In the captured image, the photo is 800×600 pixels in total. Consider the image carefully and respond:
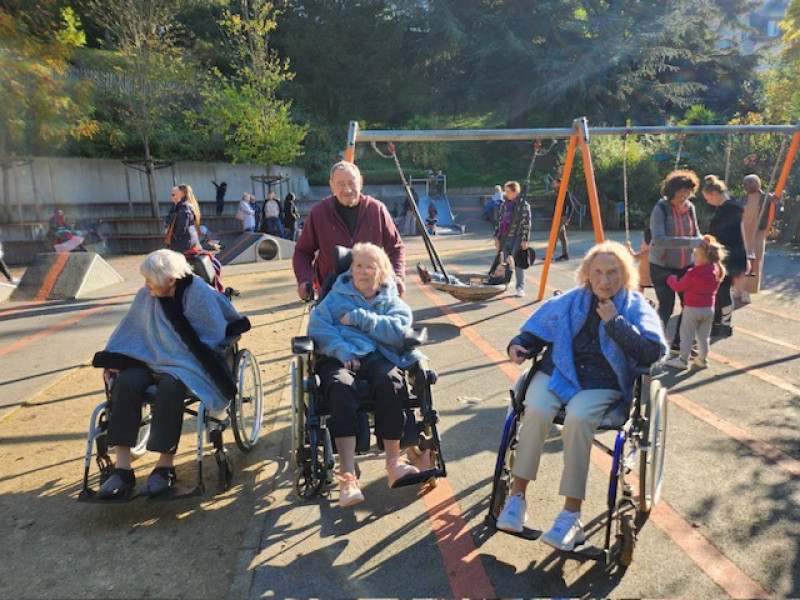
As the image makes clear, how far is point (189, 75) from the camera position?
70.8 feet

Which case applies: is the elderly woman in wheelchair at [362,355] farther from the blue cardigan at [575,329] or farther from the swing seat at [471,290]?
the swing seat at [471,290]

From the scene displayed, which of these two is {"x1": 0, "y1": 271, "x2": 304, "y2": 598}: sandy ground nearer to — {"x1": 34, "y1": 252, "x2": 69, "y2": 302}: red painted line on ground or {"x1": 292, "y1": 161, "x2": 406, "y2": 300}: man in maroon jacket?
{"x1": 292, "y1": 161, "x2": 406, "y2": 300}: man in maroon jacket

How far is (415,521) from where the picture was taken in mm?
3322

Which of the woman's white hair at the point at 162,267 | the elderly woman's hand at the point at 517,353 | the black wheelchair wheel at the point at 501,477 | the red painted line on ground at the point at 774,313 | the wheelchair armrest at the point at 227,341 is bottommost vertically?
the red painted line on ground at the point at 774,313

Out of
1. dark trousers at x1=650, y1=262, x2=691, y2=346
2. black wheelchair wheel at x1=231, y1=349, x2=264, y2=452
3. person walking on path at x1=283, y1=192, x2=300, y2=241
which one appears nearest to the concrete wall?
person walking on path at x1=283, y1=192, x2=300, y2=241

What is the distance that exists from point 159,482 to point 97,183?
19616 millimetres

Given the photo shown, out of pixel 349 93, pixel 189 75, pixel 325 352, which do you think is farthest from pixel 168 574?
pixel 349 93

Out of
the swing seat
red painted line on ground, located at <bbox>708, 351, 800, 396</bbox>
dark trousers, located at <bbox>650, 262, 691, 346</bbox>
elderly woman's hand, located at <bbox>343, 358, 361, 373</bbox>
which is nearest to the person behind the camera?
elderly woman's hand, located at <bbox>343, 358, 361, 373</bbox>

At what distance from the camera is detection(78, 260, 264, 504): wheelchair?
3379mm

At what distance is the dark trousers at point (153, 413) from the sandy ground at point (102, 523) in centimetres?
40

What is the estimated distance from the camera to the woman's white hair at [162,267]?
368 centimetres

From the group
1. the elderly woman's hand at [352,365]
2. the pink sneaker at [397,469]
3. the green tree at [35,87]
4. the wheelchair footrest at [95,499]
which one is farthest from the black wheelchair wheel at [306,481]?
the green tree at [35,87]

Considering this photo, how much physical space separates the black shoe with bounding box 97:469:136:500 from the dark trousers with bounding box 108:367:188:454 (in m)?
0.15

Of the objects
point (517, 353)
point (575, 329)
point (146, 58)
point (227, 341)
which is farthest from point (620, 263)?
point (146, 58)
